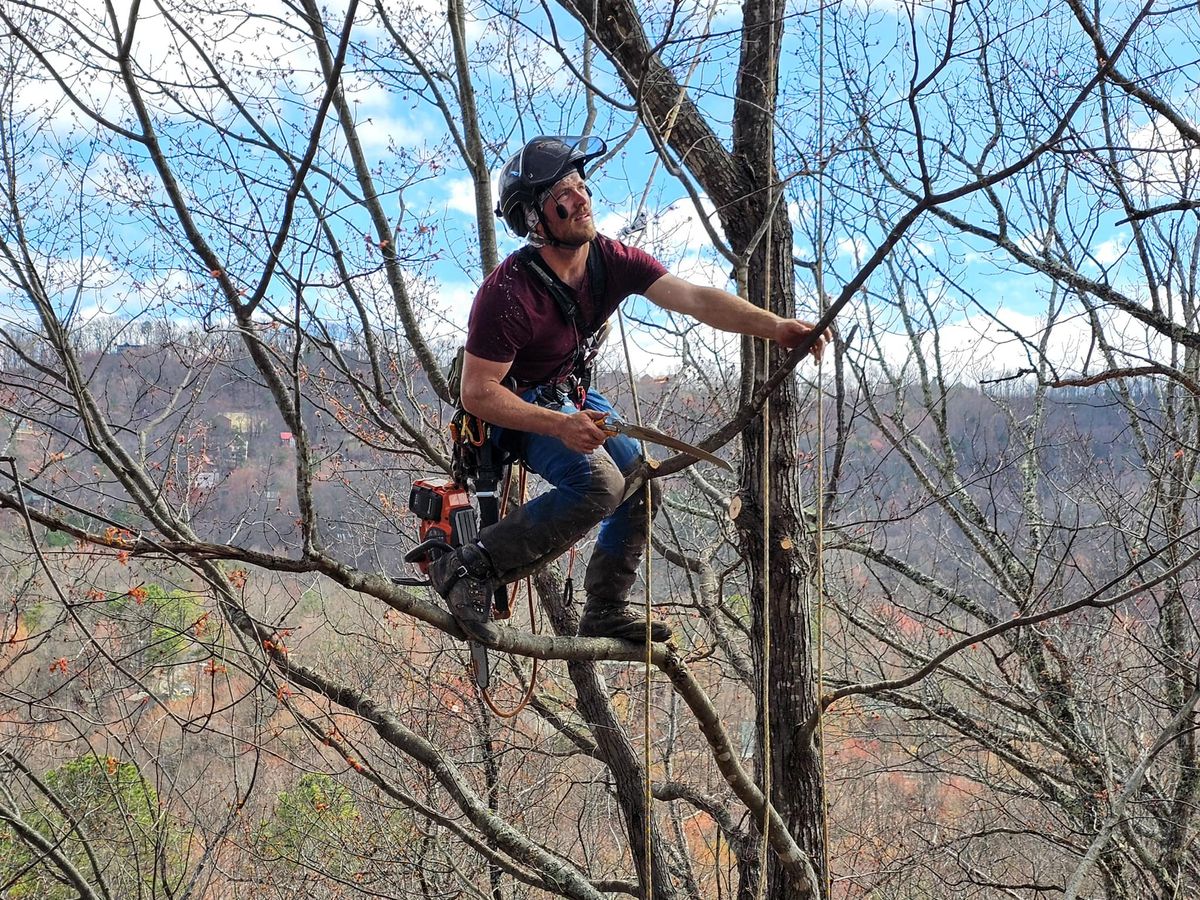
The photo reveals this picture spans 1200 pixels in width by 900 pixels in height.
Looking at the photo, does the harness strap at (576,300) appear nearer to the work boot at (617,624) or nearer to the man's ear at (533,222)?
the man's ear at (533,222)

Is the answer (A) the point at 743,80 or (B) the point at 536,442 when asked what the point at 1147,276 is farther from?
(B) the point at 536,442

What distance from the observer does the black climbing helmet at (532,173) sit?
128 inches

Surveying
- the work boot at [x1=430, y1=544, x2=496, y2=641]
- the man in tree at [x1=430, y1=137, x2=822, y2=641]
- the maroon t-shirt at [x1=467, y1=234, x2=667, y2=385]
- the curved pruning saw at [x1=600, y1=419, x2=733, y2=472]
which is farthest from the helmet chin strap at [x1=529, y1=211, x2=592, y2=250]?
the work boot at [x1=430, y1=544, x2=496, y2=641]

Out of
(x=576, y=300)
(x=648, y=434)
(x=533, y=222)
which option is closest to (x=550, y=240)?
(x=533, y=222)

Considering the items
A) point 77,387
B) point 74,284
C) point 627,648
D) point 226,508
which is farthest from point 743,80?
point 226,508

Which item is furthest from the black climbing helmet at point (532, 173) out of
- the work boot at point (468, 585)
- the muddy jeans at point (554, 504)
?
the work boot at point (468, 585)

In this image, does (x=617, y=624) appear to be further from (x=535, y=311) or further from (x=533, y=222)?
(x=533, y=222)

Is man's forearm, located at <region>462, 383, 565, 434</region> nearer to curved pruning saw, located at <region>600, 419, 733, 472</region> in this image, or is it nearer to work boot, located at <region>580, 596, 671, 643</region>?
curved pruning saw, located at <region>600, 419, 733, 472</region>

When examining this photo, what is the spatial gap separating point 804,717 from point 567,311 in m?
2.27

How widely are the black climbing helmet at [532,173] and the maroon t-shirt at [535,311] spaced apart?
16 cm

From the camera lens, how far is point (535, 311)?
128 inches

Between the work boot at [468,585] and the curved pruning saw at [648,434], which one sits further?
the work boot at [468,585]

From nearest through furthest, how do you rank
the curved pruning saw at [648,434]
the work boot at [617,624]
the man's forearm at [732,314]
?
the curved pruning saw at [648,434] → the man's forearm at [732,314] → the work boot at [617,624]

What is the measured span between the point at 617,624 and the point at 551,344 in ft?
3.46
